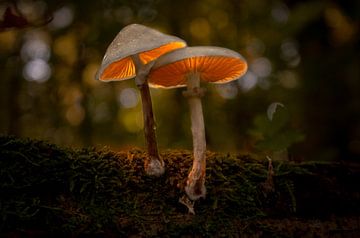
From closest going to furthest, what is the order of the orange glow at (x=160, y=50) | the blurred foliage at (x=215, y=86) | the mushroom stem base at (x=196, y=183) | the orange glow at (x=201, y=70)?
the mushroom stem base at (x=196, y=183) → the orange glow at (x=201, y=70) → the orange glow at (x=160, y=50) → the blurred foliage at (x=215, y=86)

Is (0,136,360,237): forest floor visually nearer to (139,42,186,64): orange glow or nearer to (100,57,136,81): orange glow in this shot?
(100,57,136,81): orange glow

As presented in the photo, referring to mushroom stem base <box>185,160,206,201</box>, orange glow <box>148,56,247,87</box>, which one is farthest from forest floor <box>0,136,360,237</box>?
orange glow <box>148,56,247,87</box>

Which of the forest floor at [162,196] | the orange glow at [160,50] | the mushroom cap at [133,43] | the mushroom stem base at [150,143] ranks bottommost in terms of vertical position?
the forest floor at [162,196]

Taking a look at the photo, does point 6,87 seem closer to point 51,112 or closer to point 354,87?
point 51,112

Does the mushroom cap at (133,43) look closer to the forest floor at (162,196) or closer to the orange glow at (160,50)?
the orange glow at (160,50)

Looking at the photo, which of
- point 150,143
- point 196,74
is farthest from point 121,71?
point 150,143

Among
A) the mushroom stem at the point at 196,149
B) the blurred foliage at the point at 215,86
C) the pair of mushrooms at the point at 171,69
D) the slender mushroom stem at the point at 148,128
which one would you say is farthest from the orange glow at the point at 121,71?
the blurred foliage at the point at 215,86

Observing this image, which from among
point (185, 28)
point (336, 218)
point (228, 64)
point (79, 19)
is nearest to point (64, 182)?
point (228, 64)
